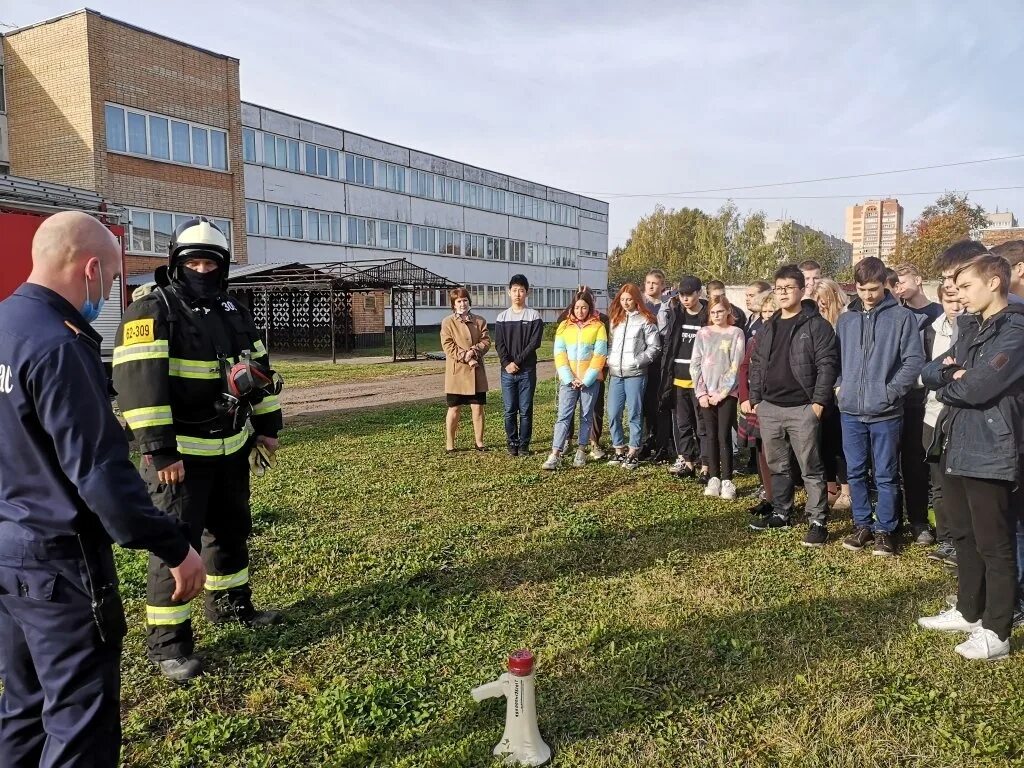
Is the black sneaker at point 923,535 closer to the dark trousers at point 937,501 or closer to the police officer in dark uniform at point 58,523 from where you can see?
the dark trousers at point 937,501

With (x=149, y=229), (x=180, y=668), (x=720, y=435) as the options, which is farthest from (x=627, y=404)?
(x=149, y=229)

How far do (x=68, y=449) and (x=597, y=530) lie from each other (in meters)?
4.23

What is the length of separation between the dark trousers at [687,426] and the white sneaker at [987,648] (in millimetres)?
3784

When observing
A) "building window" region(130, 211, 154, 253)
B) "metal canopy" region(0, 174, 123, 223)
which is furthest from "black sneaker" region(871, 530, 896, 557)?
"building window" region(130, 211, 154, 253)

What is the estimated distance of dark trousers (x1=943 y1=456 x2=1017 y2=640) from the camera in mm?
3602

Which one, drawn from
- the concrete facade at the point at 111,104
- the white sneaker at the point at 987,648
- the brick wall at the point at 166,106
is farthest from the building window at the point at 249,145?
the white sneaker at the point at 987,648

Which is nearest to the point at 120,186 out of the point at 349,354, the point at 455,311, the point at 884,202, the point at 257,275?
the point at 257,275

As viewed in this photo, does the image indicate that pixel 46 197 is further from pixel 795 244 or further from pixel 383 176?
pixel 795 244

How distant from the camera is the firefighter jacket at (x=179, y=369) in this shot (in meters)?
3.35

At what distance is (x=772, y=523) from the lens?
5.80 m

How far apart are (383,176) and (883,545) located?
123 ft

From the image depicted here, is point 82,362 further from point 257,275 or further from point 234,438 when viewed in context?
point 257,275

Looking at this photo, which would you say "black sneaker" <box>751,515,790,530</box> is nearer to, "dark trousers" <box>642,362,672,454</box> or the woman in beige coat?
"dark trousers" <box>642,362,672,454</box>

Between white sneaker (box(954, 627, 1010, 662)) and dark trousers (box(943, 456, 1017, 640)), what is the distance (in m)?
0.04
